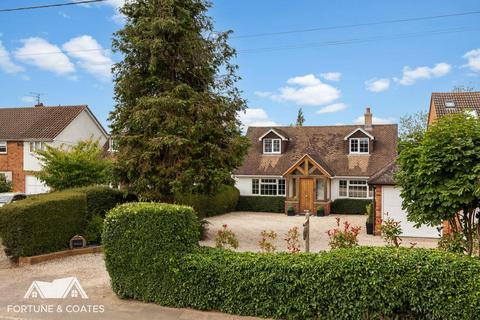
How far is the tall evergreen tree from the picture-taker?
1402 centimetres

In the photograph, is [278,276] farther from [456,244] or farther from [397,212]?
[397,212]

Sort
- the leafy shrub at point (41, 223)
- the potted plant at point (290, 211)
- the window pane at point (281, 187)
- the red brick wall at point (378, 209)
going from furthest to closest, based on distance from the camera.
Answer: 1. the window pane at point (281, 187)
2. the potted plant at point (290, 211)
3. the red brick wall at point (378, 209)
4. the leafy shrub at point (41, 223)

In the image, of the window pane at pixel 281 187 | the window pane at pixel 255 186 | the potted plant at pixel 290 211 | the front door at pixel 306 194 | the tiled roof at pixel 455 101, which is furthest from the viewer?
the window pane at pixel 255 186

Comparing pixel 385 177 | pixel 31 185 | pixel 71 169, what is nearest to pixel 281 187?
pixel 385 177

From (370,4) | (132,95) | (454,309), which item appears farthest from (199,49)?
(454,309)

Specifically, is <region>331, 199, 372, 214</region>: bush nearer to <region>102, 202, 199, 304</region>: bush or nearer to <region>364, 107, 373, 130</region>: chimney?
<region>364, 107, 373, 130</region>: chimney

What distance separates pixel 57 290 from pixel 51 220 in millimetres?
3658

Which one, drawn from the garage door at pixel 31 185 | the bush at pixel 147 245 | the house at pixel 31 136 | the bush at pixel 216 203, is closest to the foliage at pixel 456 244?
the bush at pixel 147 245

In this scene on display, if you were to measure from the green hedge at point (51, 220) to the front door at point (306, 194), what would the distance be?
15.2 m

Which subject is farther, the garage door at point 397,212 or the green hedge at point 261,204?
the green hedge at point 261,204

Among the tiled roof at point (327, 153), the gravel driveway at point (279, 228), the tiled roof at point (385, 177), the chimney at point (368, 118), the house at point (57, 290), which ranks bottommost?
the gravel driveway at point (279, 228)

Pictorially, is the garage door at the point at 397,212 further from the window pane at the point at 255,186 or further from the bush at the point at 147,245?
the window pane at the point at 255,186

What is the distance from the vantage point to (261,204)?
27.5m

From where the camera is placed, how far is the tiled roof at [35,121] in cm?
2978
